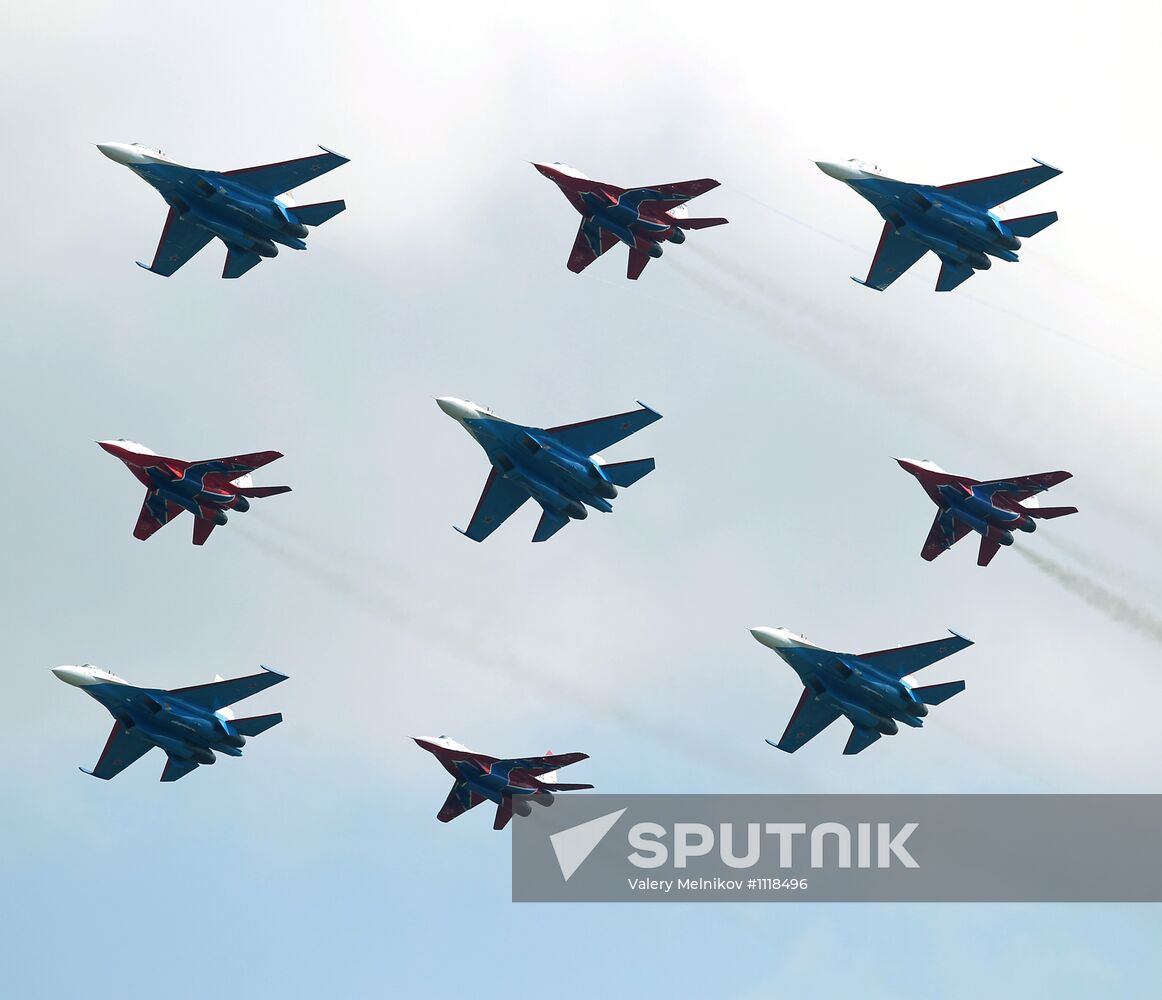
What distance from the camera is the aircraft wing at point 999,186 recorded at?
83.4 m

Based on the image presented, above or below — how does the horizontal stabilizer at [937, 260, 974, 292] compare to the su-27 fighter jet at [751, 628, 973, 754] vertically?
above

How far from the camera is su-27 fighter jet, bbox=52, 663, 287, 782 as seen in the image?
268 ft

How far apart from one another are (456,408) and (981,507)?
22817mm

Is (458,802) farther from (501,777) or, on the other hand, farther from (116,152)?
(116,152)

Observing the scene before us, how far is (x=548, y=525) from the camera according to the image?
85.3 metres

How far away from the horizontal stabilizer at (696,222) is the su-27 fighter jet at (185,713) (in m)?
25.3

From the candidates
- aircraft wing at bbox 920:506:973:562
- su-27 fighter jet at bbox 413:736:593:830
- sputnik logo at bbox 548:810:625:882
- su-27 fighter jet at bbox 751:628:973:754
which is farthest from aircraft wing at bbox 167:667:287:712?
aircraft wing at bbox 920:506:973:562

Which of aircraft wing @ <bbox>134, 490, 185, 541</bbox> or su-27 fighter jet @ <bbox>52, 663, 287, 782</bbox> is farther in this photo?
aircraft wing @ <bbox>134, 490, 185, 541</bbox>

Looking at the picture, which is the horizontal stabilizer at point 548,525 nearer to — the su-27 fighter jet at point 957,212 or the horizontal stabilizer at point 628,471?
the horizontal stabilizer at point 628,471

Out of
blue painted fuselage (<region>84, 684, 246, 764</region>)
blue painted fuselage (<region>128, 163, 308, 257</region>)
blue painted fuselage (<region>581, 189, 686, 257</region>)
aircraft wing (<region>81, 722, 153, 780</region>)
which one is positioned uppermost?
Answer: blue painted fuselage (<region>581, 189, 686, 257</region>)

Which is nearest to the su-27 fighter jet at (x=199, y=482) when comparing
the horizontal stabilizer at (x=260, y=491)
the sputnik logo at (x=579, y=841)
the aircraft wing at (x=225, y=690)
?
the horizontal stabilizer at (x=260, y=491)

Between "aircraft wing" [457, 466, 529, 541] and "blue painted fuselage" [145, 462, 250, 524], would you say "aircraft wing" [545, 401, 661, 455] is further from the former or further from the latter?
"blue painted fuselage" [145, 462, 250, 524]

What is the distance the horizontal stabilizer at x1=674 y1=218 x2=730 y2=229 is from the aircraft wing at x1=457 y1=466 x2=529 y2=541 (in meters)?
13.6

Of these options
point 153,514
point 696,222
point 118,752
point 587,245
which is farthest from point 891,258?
point 118,752
